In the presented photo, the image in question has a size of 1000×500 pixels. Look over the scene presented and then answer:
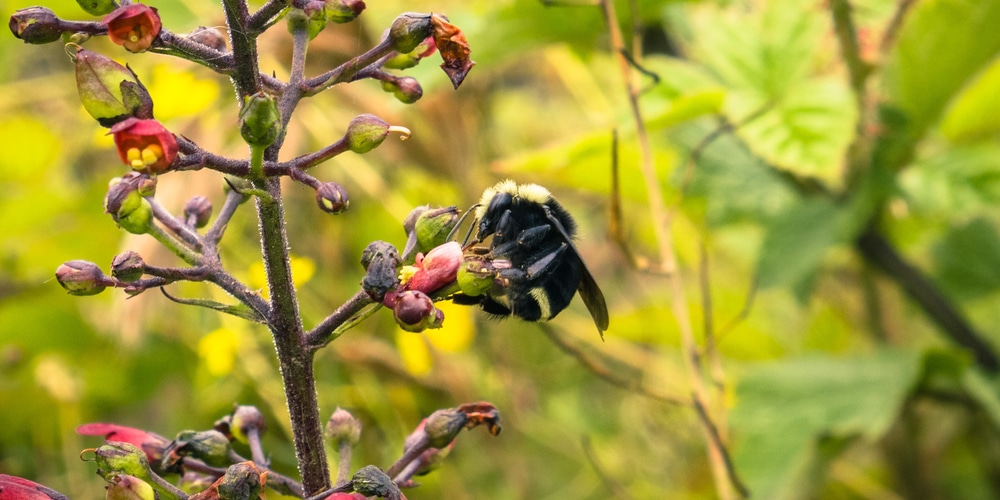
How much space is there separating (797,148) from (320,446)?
0.94m

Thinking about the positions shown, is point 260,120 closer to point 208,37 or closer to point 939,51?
point 208,37

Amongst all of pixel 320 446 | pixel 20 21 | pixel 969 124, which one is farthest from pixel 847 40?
pixel 20 21

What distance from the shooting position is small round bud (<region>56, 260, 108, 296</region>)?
75cm

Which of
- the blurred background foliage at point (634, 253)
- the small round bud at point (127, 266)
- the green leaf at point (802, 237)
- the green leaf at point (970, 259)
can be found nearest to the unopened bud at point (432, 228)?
the small round bud at point (127, 266)

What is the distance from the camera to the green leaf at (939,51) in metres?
1.49

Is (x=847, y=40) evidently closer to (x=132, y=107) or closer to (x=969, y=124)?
(x=969, y=124)

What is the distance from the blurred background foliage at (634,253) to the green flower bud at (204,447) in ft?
1.30

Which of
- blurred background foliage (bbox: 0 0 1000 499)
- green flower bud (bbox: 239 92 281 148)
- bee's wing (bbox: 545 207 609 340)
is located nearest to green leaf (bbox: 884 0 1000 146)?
blurred background foliage (bbox: 0 0 1000 499)

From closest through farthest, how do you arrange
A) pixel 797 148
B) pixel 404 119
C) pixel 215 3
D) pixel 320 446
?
pixel 320 446
pixel 797 148
pixel 215 3
pixel 404 119

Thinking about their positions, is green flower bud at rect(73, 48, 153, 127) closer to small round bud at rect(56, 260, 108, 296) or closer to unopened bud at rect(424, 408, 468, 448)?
small round bud at rect(56, 260, 108, 296)

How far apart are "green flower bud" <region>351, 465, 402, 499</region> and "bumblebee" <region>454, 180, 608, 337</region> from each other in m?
0.24

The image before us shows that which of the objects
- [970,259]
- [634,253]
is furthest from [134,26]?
[970,259]

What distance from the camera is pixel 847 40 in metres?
1.45

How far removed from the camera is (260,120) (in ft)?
2.07
